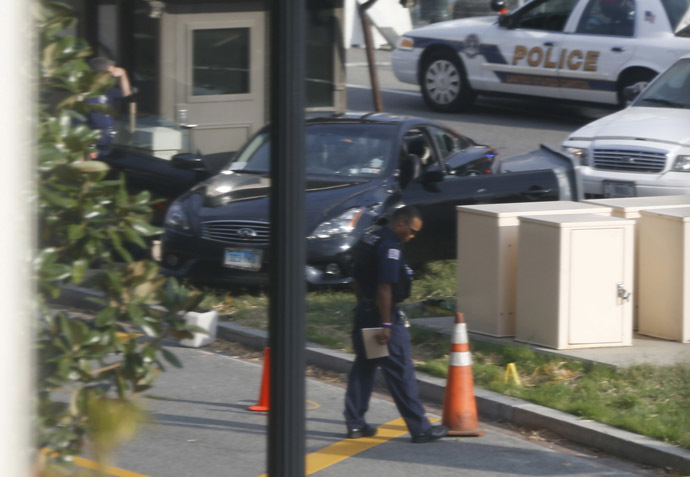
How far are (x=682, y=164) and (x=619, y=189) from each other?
69 cm

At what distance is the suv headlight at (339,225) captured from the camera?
9.33 metres

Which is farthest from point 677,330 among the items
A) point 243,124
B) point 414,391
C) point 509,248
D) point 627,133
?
point 243,124

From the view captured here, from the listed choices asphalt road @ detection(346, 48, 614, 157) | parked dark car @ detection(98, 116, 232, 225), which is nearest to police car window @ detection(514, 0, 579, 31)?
asphalt road @ detection(346, 48, 614, 157)

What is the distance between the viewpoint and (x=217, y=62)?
15508 mm

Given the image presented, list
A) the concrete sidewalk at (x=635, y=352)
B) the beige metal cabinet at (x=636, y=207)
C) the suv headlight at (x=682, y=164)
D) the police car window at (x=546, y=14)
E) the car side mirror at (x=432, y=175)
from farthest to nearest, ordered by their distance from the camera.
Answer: the police car window at (x=546, y=14)
the suv headlight at (x=682, y=164)
the car side mirror at (x=432, y=175)
the beige metal cabinet at (x=636, y=207)
the concrete sidewalk at (x=635, y=352)

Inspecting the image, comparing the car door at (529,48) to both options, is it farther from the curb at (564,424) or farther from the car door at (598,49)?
the curb at (564,424)

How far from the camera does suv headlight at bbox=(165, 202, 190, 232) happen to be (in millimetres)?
9719

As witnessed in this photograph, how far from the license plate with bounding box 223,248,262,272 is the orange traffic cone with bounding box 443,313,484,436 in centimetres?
309

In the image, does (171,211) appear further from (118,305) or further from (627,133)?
(118,305)

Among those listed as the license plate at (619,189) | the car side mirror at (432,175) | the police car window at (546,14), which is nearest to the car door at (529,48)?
the police car window at (546,14)

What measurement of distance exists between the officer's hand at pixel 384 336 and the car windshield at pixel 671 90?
729 centimetres

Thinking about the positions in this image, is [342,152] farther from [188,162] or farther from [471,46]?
[471,46]

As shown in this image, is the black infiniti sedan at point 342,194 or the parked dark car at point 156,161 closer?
the black infiniti sedan at point 342,194

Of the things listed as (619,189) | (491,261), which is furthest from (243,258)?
(619,189)
